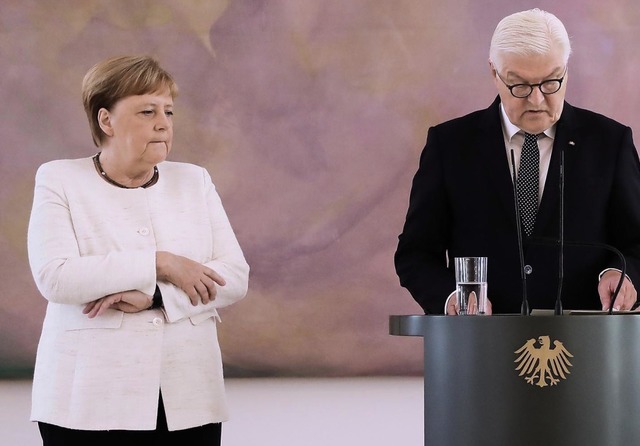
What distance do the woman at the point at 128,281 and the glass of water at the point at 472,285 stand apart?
69 cm

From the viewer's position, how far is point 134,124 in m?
2.74

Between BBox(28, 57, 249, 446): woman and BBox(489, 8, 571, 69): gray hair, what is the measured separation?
88 centimetres

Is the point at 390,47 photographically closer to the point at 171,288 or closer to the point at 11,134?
the point at 11,134

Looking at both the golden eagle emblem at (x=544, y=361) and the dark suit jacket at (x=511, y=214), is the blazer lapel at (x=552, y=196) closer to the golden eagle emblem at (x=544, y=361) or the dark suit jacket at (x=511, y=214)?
the dark suit jacket at (x=511, y=214)

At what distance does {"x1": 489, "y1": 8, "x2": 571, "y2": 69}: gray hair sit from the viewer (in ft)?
8.66

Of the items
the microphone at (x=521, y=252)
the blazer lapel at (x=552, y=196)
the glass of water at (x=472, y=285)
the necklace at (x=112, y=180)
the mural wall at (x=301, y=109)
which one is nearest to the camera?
the microphone at (x=521, y=252)

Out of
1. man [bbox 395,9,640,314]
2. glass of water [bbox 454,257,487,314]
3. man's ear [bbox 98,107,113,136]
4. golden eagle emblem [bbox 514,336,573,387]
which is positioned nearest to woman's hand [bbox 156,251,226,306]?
man's ear [bbox 98,107,113,136]

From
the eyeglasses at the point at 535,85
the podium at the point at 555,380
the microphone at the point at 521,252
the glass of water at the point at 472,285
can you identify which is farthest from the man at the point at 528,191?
the podium at the point at 555,380

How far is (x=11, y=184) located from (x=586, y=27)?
8.69 ft

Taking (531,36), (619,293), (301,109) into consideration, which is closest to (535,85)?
(531,36)

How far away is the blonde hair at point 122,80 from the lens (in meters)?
2.74

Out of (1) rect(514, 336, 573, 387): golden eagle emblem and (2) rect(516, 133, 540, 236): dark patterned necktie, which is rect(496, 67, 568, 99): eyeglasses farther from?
(1) rect(514, 336, 573, 387): golden eagle emblem

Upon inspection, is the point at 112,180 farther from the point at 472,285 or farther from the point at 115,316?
the point at 472,285

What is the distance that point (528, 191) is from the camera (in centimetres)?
275
